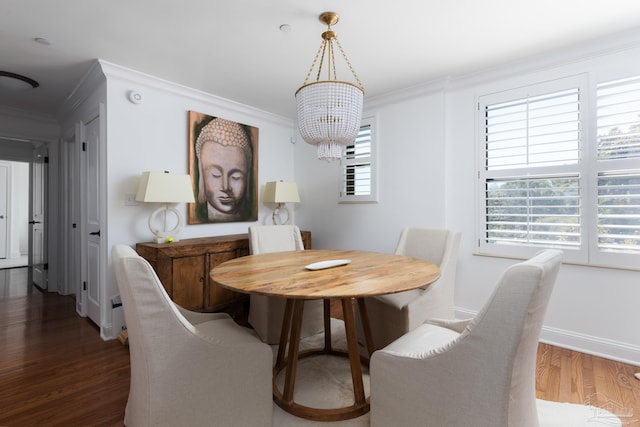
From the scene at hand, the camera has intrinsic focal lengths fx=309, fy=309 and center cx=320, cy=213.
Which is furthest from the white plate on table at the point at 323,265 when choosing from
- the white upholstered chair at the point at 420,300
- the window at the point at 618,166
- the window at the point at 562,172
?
the window at the point at 618,166

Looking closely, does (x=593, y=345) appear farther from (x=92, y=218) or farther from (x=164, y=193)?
(x=92, y=218)

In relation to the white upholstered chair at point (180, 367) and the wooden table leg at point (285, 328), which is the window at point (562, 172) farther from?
the white upholstered chair at point (180, 367)

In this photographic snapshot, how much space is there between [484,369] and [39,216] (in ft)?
19.2

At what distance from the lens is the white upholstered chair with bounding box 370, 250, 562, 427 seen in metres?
1.00

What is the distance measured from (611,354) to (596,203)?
1.13 m

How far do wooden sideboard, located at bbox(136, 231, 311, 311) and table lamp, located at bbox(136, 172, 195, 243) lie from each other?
142 millimetres

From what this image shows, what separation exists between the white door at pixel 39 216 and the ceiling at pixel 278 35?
165 cm

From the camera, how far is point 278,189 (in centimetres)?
376

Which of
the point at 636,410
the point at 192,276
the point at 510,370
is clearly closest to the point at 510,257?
the point at 636,410

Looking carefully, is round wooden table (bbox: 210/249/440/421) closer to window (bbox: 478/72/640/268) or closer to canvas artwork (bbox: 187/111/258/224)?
window (bbox: 478/72/640/268)

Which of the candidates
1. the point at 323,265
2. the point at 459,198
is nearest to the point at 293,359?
the point at 323,265

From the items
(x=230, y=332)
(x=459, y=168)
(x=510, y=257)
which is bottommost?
(x=230, y=332)

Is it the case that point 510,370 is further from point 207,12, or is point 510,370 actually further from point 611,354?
point 207,12

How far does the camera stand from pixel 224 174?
3.56m
